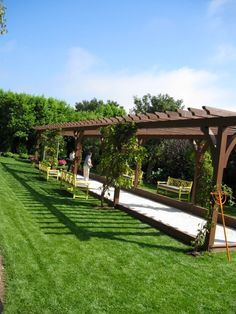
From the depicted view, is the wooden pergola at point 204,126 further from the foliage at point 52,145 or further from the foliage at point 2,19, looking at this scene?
the foliage at point 52,145

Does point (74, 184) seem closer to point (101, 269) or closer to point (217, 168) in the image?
point (217, 168)

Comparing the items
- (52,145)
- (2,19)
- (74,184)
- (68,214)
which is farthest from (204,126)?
(52,145)

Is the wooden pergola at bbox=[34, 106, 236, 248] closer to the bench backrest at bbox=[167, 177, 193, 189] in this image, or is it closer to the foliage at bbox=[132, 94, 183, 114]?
the bench backrest at bbox=[167, 177, 193, 189]

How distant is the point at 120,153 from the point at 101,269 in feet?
17.3

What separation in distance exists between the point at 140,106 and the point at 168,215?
1712 cm

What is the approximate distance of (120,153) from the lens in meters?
10.5

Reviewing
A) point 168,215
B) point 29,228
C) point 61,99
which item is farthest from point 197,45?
point 61,99

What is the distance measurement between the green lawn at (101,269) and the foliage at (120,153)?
6.02 feet

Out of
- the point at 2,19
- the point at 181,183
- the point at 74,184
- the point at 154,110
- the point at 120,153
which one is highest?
the point at 154,110

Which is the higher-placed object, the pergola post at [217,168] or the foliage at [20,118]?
the foliage at [20,118]

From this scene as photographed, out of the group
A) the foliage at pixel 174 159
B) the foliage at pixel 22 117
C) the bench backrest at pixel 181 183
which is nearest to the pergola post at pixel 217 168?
the bench backrest at pixel 181 183

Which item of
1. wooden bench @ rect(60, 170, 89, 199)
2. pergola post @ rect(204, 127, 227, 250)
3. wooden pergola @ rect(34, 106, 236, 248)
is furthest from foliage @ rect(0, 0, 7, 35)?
wooden bench @ rect(60, 170, 89, 199)

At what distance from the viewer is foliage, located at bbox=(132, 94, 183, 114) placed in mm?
24016

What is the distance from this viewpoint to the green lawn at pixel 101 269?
4.50m
